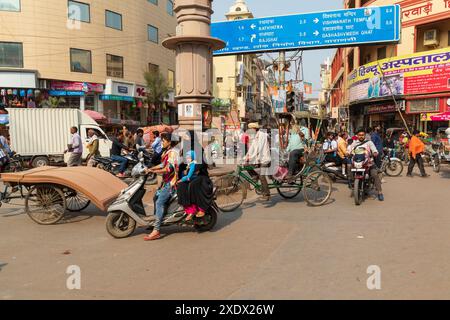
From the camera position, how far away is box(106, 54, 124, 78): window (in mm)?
27903

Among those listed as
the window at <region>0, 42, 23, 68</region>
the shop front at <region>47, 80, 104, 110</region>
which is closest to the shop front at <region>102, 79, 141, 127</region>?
the shop front at <region>47, 80, 104, 110</region>

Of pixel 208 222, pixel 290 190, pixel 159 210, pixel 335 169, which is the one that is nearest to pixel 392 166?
pixel 335 169

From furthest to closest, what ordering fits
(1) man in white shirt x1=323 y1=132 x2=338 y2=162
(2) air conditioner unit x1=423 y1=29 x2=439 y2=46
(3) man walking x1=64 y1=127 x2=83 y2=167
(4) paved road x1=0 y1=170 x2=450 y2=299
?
(2) air conditioner unit x1=423 y1=29 x2=439 y2=46
(3) man walking x1=64 y1=127 x2=83 y2=167
(1) man in white shirt x1=323 y1=132 x2=338 y2=162
(4) paved road x1=0 y1=170 x2=450 y2=299

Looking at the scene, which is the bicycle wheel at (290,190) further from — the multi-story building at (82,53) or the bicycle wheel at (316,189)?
the multi-story building at (82,53)

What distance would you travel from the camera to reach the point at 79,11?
2592 cm

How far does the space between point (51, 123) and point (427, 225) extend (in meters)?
14.3

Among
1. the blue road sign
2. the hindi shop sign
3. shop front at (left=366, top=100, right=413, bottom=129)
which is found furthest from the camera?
shop front at (left=366, top=100, right=413, bottom=129)

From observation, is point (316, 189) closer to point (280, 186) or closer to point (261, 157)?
point (280, 186)

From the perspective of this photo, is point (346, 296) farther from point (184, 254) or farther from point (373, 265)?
point (184, 254)

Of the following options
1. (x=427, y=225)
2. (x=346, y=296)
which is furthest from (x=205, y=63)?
(x=346, y=296)

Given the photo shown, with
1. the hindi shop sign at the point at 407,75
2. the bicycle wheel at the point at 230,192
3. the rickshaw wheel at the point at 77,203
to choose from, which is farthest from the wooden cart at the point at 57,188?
the hindi shop sign at the point at 407,75

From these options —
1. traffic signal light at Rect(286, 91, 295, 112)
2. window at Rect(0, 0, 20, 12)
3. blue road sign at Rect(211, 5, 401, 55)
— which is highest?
window at Rect(0, 0, 20, 12)

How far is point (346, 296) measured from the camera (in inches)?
131

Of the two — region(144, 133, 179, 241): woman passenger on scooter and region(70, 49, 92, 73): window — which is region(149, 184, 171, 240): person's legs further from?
region(70, 49, 92, 73): window
